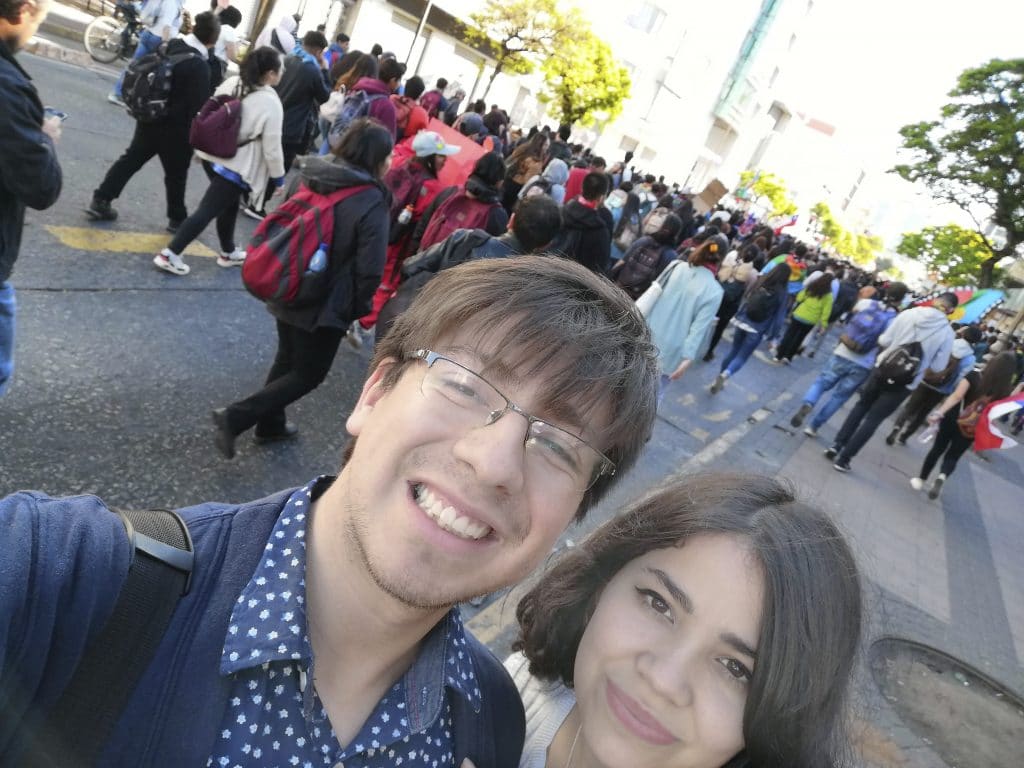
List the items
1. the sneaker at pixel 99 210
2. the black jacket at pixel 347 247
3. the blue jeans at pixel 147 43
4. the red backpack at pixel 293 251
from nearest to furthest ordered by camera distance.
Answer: the red backpack at pixel 293 251, the black jacket at pixel 347 247, the sneaker at pixel 99 210, the blue jeans at pixel 147 43

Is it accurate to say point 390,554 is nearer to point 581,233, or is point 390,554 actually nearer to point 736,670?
point 736,670

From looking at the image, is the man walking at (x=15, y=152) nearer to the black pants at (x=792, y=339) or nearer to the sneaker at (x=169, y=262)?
the sneaker at (x=169, y=262)

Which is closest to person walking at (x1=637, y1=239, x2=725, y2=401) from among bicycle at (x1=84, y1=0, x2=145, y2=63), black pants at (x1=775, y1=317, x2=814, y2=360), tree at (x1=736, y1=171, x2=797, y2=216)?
black pants at (x1=775, y1=317, x2=814, y2=360)

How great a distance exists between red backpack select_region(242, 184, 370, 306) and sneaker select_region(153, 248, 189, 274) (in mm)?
2072

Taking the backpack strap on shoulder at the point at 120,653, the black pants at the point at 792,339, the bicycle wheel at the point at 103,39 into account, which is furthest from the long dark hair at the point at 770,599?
the bicycle wheel at the point at 103,39

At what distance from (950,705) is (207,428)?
16.1ft

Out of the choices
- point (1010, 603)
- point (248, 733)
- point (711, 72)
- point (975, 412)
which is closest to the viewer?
point (248, 733)

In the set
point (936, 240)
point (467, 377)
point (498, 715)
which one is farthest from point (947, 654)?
point (936, 240)

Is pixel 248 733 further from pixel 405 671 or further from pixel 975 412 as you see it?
pixel 975 412

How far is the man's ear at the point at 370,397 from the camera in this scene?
145 cm

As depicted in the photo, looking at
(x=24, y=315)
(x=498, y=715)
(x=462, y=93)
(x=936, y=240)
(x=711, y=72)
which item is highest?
(x=711, y=72)

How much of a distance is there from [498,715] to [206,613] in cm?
72

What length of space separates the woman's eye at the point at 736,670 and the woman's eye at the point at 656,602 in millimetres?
155

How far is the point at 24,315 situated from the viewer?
382 centimetres
